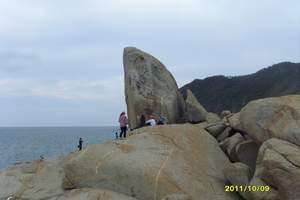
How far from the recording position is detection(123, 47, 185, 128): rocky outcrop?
28.5 metres

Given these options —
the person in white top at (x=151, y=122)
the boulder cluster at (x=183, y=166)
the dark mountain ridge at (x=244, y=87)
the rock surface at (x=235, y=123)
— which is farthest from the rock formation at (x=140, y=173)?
the dark mountain ridge at (x=244, y=87)

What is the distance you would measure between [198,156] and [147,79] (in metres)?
10.7

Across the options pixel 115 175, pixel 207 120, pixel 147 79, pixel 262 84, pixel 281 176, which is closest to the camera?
pixel 281 176

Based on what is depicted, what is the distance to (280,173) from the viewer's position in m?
15.9

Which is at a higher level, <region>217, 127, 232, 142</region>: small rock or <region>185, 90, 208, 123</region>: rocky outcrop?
<region>185, 90, 208, 123</region>: rocky outcrop

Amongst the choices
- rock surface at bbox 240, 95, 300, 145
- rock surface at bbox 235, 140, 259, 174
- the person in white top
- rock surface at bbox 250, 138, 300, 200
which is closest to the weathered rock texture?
rock surface at bbox 235, 140, 259, 174

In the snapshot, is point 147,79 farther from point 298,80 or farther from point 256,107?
point 298,80

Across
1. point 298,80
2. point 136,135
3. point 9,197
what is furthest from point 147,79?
point 298,80

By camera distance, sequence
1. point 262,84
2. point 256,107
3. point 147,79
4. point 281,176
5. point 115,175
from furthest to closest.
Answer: point 262,84
point 147,79
point 256,107
point 115,175
point 281,176

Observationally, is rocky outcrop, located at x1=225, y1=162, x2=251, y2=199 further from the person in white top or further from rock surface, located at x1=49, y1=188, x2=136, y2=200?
the person in white top

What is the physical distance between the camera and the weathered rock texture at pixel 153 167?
17.0 metres

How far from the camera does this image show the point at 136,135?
65.1 feet

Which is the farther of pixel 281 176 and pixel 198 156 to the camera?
pixel 198 156

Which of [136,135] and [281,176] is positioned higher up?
[136,135]
